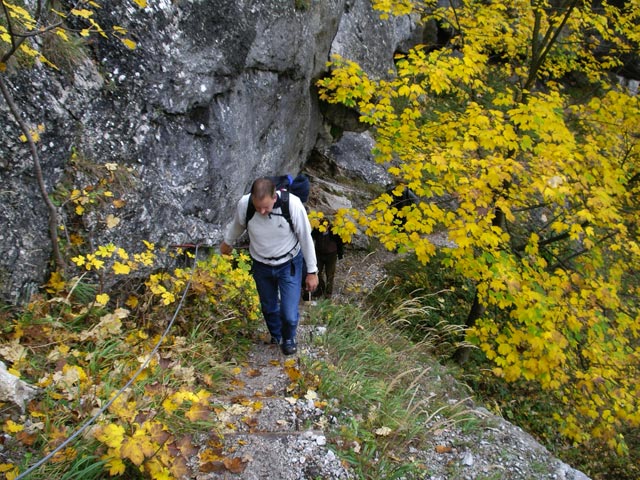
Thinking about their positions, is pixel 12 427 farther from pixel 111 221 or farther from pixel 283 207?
pixel 283 207

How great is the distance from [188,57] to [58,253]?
2.41 meters

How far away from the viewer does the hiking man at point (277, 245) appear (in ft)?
13.5

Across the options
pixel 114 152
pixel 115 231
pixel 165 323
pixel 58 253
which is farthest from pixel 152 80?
pixel 165 323

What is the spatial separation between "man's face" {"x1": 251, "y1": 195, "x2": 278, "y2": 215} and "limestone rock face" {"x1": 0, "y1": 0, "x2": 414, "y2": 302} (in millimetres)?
1323

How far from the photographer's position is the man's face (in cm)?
391

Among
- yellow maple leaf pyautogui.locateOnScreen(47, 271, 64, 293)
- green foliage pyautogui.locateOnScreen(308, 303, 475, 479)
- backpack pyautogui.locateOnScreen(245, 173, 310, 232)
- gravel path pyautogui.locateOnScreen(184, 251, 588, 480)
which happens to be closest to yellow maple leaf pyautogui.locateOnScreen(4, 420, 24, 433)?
gravel path pyautogui.locateOnScreen(184, 251, 588, 480)

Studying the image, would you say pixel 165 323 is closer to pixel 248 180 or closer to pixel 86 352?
pixel 86 352

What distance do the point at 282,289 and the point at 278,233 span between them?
64 cm

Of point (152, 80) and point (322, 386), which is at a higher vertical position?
point (152, 80)

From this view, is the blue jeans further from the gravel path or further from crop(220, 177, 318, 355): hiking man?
the gravel path

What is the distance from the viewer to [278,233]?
4.23 m

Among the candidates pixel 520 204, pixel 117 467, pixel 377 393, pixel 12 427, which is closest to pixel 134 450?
pixel 117 467

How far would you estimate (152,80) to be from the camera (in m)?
4.45

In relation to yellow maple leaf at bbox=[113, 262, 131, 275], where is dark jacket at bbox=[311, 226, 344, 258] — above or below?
below
